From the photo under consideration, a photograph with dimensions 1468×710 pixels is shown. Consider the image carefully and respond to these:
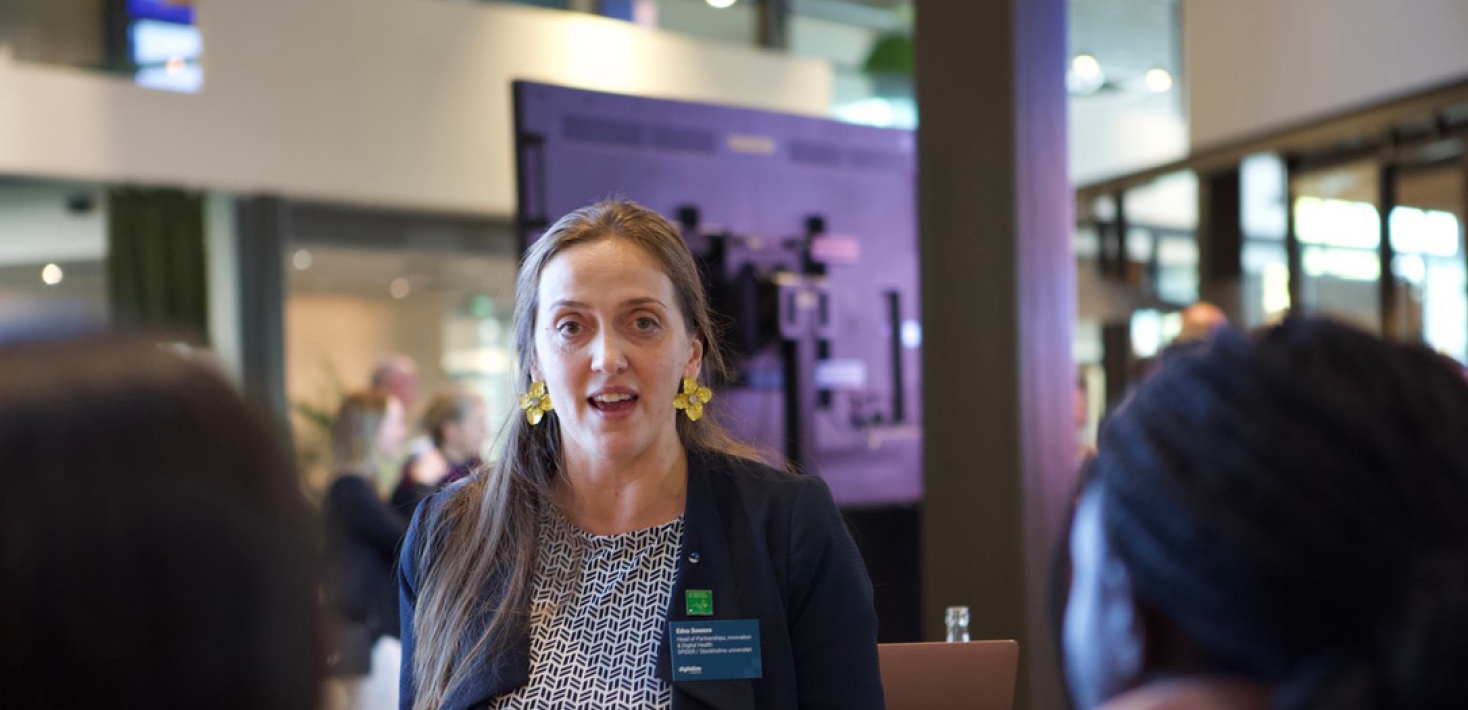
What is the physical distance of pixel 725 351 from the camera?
13.8ft

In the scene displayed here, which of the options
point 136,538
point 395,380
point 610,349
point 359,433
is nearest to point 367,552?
point 359,433

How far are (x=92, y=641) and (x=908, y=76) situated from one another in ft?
30.2

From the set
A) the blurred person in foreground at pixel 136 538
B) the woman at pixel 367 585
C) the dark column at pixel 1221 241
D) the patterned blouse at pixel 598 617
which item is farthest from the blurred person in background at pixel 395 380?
the blurred person in foreground at pixel 136 538

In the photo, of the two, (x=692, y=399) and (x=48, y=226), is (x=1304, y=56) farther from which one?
(x=48, y=226)

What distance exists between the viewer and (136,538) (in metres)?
0.70

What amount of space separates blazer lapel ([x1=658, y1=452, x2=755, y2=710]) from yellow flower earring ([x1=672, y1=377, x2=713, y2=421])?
0.47 feet

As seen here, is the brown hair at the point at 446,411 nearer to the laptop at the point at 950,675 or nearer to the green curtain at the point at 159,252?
the green curtain at the point at 159,252

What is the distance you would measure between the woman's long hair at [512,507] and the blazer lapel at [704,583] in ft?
0.56

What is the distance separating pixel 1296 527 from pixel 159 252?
8.13m

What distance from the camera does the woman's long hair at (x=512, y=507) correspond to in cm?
210

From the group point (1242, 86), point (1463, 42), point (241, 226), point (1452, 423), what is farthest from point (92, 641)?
point (241, 226)

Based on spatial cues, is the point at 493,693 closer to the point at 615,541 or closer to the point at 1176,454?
the point at 615,541

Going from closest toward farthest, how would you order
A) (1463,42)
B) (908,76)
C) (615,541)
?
(615,541) → (1463,42) → (908,76)

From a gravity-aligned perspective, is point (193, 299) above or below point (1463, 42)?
below
